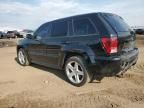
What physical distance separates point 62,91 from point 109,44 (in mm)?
1718

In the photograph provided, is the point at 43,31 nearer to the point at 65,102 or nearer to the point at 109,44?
the point at 109,44

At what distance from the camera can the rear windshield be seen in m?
6.25

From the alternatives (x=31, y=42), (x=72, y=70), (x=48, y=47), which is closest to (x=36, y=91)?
(x=72, y=70)

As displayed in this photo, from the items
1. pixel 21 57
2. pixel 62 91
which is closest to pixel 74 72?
pixel 62 91

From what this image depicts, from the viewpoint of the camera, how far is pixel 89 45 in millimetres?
6254

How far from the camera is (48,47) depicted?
7906 mm

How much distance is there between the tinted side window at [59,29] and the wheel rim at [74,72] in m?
0.92

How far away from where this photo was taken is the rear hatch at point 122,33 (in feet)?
20.1

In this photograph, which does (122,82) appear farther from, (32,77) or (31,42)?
(31,42)

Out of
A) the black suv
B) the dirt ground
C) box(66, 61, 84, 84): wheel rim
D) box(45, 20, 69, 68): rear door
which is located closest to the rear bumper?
the black suv

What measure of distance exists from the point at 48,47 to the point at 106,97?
2797 millimetres

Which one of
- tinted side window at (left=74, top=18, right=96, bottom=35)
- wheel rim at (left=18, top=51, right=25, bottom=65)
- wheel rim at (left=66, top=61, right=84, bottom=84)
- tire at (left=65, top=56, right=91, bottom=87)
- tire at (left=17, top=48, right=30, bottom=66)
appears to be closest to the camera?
tinted side window at (left=74, top=18, right=96, bottom=35)

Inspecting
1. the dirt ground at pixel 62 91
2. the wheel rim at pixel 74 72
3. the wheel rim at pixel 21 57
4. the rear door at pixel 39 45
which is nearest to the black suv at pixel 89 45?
the wheel rim at pixel 74 72

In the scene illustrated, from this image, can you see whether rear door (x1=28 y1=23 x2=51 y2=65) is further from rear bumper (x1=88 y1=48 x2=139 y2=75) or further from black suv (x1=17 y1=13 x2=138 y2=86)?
rear bumper (x1=88 y1=48 x2=139 y2=75)
